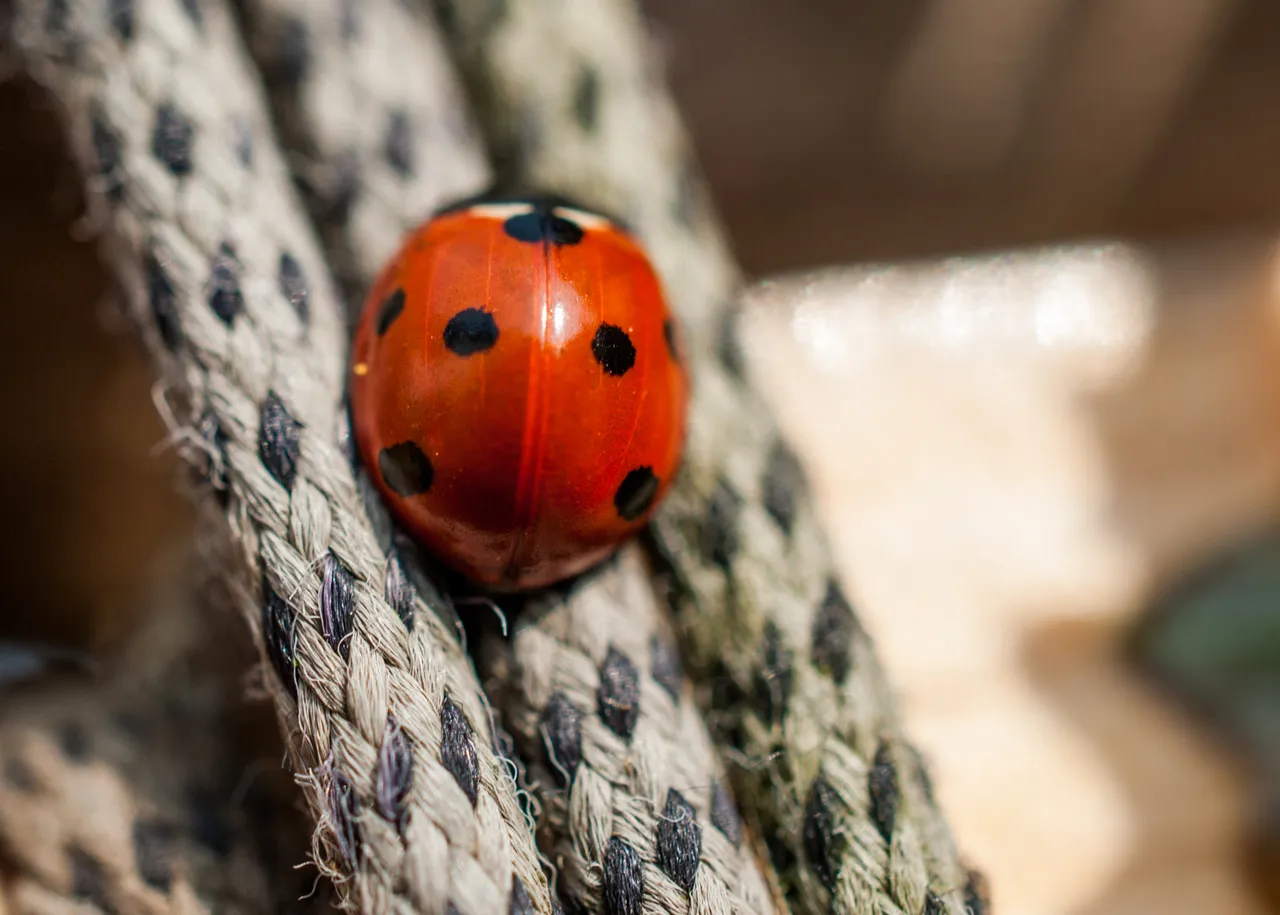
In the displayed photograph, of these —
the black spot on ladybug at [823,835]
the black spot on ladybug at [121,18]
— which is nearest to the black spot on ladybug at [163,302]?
the black spot on ladybug at [121,18]

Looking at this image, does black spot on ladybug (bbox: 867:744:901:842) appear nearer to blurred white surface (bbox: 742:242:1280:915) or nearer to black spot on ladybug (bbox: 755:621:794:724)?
black spot on ladybug (bbox: 755:621:794:724)

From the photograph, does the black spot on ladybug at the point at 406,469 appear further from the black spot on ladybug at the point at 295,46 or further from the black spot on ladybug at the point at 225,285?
the black spot on ladybug at the point at 295,46

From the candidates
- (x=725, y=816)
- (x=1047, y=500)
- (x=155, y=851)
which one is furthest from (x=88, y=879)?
(x=1047, y=500)

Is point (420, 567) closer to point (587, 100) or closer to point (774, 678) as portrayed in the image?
point (774, 678)

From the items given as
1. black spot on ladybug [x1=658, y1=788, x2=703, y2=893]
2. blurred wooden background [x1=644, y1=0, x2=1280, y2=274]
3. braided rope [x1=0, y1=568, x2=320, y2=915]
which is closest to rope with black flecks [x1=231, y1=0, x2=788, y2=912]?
black spot on ladybug [x1=658, y1=788, x2=703, y2=893]

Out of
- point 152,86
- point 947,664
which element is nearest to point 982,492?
point 947,664

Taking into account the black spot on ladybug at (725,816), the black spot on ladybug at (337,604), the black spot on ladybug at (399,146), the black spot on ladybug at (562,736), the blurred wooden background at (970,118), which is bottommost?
the black spot on ladybug at (725,816)
